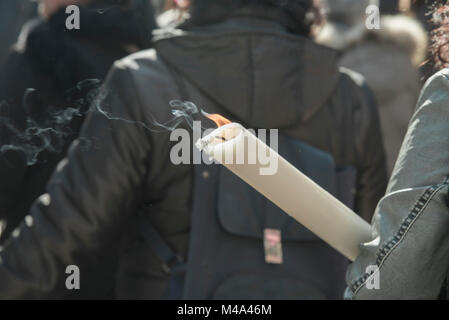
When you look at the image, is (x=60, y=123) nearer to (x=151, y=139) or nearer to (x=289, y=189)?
(x=151, y=139)

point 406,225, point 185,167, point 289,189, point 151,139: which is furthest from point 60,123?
point 406,225

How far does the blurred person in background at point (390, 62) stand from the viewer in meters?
3.23

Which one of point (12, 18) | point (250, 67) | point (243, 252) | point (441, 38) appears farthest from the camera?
point (12, 18)

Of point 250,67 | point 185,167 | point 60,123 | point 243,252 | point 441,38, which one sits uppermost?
point 441,38

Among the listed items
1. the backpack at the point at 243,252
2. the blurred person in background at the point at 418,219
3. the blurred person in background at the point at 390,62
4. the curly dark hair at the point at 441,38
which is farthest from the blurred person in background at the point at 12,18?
the blurred person in background at the point at 418,219

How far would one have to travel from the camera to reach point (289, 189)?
116cm

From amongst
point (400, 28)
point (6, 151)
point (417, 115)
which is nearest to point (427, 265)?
point (417, 115)

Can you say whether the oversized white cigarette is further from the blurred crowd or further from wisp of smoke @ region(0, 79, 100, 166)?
wisp of smoke @ region(0, 79, 100, 166)

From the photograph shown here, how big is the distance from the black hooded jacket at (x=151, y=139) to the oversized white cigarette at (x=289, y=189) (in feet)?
2.32

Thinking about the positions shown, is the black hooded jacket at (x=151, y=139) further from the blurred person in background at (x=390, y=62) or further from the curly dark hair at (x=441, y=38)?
the blurred person in background at (x=390, y=62)

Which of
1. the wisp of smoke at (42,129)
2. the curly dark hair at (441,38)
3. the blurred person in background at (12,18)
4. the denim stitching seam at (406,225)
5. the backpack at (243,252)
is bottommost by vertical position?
the backpack at (243,252)

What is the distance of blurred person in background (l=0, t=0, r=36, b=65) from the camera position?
12.1ft

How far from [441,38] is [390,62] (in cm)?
189

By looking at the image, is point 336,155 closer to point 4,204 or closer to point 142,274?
point 142,274
